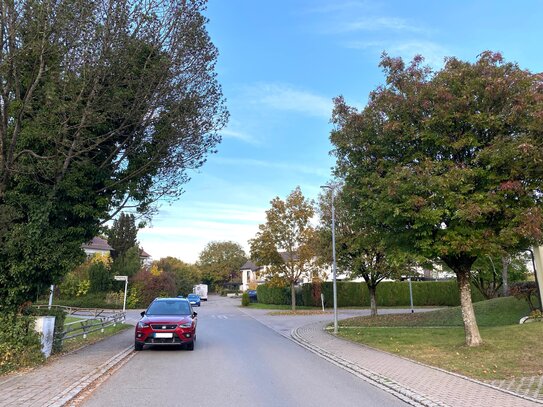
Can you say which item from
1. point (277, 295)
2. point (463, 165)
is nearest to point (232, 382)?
point (463, 165)

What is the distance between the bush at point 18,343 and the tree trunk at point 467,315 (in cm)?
1100

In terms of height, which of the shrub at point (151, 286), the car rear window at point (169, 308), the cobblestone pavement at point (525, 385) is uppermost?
the shrub at point (151, 286)

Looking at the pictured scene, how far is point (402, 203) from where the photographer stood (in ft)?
37.9

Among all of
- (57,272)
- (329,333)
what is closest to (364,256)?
(329,333)

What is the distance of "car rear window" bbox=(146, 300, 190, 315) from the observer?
14.1 metres

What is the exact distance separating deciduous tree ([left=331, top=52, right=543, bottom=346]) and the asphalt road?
437 cm

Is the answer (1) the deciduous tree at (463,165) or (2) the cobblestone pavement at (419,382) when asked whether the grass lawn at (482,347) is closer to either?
(2) the cobblestone pavement at (419,382)

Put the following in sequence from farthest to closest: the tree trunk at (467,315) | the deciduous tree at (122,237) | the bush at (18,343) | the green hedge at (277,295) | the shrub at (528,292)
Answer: the deciduous tree at (122,237) → the green hedge at (277,295) → the shrub at (528,292) → the tree trunk at (467,315) → the bush at (18,343)

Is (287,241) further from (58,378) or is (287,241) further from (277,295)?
(58,378)

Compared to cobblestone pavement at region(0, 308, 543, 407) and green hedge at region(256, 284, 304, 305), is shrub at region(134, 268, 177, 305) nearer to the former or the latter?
green hedge at region(256, 284, 304, 305)

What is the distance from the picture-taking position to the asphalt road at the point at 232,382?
7.10 m

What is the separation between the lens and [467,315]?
12.4 m

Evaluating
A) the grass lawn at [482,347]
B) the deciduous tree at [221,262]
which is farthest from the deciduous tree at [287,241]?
the deciduous tree at [221,262]

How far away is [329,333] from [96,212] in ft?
37.6
